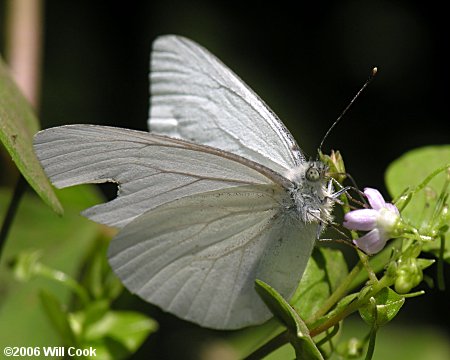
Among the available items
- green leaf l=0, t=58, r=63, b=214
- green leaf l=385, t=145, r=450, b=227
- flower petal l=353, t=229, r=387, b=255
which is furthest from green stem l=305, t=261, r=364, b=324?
green leaf l=0, t=58, r=63, b=214

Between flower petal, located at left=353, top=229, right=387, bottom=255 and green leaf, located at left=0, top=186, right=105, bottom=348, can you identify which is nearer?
flower petal, located at left=353, top=229, right=387, bottom=255

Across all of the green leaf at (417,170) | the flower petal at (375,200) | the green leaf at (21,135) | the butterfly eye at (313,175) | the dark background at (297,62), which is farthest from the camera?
the dark background at (297,62)

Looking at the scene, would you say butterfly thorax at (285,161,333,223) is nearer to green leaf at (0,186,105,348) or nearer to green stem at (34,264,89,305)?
green stem at (34,264,89,305)

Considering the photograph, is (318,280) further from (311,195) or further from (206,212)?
(206,212)

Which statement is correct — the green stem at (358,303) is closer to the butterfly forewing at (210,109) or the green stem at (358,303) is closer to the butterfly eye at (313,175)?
the butterfly eye at (313,175)

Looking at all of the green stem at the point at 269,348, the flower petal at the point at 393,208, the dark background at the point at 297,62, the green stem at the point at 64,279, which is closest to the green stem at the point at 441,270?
the flower petal at the point at 393,208

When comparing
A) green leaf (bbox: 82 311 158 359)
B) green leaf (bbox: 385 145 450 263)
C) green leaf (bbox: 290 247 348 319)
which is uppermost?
green leaf (bbox: 385 145 450 263)

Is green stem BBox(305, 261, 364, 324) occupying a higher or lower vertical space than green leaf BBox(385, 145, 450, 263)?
lower
